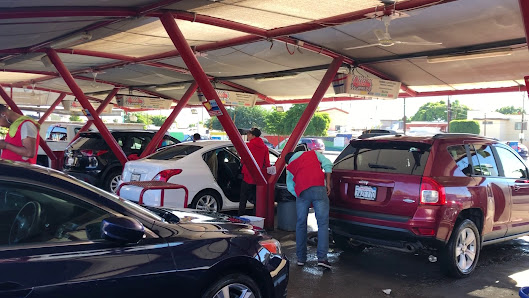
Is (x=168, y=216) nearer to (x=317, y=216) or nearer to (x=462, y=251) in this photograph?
(x=317, y=216)

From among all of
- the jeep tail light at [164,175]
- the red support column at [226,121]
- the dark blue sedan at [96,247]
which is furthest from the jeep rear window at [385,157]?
the jeep tail light at [164,175]

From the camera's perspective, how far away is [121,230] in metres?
3.18

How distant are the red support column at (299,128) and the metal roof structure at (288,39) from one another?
16.4 inches

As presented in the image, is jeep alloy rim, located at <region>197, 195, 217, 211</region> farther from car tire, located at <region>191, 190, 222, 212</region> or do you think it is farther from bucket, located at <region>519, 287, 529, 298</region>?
bucket, located at <region>519, 287, 529, 298</region>

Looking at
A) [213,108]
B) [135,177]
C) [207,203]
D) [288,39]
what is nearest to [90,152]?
[135,177]

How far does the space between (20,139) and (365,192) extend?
4.37m

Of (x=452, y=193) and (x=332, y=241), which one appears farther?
(x=332, y=241)

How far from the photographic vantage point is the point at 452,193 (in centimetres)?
597

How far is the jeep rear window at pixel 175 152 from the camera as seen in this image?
9.41 meters

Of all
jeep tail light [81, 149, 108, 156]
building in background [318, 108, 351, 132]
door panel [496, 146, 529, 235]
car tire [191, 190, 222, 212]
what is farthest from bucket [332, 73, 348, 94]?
building in background [318, 108, 351, 132]

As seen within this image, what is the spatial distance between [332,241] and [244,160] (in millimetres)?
2119

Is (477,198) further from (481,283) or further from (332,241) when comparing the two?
(332,241)

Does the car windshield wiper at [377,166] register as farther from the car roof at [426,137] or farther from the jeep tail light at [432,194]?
the jeep tail light at [432,194]

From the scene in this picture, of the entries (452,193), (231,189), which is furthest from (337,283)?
(231,189)
